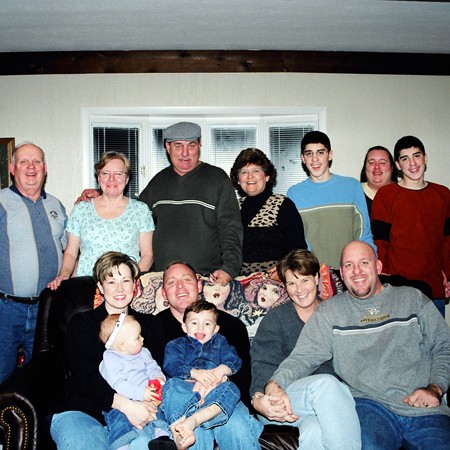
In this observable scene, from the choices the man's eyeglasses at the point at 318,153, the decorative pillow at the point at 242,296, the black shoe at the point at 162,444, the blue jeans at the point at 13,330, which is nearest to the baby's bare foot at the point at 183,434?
the black shoe at the point at 162,444

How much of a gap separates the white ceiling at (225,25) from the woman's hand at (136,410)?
2.52m

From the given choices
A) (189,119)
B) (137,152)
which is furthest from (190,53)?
(137,152)

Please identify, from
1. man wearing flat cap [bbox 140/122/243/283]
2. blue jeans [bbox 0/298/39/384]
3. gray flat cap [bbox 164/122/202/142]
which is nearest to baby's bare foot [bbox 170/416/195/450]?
man wearing flat cap [bbox 140/122/243/283]

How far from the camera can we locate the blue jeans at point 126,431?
2262mm

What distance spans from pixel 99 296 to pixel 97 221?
485 millimetres

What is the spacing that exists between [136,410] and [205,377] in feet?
1.05

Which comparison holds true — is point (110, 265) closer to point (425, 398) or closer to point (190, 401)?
point (190, 401)

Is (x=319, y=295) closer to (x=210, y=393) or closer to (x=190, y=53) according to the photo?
(x=210, y=393)

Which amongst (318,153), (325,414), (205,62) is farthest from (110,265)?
(205,62)

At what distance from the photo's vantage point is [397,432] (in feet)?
7.67

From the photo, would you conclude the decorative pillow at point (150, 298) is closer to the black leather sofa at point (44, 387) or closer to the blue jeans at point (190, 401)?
the black leather sofa at point (44, 387)

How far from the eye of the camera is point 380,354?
8.17 ft

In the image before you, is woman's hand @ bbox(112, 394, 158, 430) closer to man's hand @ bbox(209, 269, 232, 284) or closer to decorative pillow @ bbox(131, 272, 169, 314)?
decorative pillow @ bbox(131, 272, 169, 314)

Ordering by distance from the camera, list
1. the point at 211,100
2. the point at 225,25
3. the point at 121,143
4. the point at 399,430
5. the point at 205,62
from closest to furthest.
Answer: the point at 399,430 < the point at 225,25 < the point at 205,62 < the point at 211,100 < the point at 121,143
